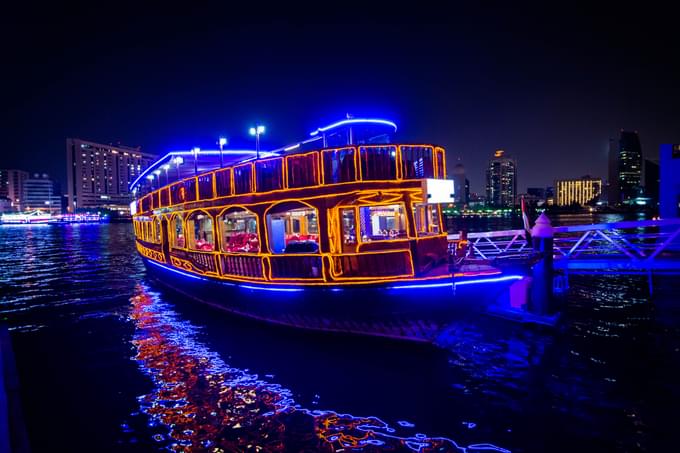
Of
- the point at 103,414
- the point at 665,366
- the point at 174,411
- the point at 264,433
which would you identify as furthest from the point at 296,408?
the point at 665,366

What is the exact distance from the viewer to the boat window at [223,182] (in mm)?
12953

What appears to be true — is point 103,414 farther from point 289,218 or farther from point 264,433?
point 289,218

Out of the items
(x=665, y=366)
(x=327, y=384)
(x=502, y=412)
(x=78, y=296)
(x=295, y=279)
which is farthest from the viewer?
(x=78, y=296)

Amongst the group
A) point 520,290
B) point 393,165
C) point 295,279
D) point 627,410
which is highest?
point 393,165

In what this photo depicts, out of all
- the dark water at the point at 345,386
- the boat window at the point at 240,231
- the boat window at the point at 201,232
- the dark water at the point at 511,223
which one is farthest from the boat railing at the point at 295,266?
the dark water at the point at 511,223

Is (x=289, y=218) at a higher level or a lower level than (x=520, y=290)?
higher

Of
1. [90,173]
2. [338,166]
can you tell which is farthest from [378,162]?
[90,173]

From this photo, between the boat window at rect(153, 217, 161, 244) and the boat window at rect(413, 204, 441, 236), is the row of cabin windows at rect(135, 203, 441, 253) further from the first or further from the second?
the boat window at rect(153, 217, 161, 244)

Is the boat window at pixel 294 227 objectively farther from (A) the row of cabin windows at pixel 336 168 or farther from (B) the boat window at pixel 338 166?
(B) the boat window at pixel 338 166

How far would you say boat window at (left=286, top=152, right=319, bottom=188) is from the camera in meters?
10.6

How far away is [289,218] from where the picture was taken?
16188mm

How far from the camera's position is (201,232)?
824 inches

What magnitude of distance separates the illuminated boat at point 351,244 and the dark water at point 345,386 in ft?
3.15

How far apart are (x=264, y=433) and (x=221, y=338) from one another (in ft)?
18.3
